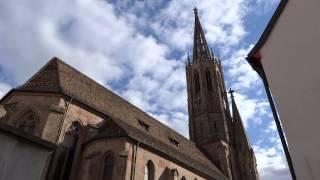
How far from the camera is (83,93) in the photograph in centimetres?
1895

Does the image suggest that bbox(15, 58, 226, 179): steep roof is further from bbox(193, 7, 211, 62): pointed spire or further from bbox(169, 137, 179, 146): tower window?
bbox(193, 7, 211, 62): pointed spire

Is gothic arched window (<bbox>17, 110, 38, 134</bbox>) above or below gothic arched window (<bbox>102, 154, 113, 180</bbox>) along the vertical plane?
above

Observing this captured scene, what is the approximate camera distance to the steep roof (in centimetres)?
1730

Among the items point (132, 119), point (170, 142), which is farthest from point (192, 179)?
point (132, 119)

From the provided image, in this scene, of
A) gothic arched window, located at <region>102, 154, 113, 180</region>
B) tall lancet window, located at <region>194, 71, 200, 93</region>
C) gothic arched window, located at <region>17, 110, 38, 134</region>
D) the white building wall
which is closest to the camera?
the white building wall

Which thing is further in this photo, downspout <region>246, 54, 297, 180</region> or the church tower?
the church tower

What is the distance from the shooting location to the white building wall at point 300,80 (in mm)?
5395

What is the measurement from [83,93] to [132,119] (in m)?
4.50

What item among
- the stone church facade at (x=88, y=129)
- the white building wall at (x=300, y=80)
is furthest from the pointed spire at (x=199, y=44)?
the white building wall at (x=300, y=80)

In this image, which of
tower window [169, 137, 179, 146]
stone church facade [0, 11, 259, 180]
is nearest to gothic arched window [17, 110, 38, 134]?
stone church facade [0, 11, 259, 180]

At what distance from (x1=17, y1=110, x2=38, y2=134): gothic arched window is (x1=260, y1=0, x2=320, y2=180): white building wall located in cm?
1317

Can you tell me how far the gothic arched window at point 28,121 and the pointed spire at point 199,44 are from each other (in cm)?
2639

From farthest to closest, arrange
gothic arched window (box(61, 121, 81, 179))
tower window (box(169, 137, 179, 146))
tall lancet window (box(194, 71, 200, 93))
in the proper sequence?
tall lancet window (box(194, 71, 200, 93))
tower window (box(169, 137, 179, 146))
gothic arched window (box(61, 121, 81, 179))

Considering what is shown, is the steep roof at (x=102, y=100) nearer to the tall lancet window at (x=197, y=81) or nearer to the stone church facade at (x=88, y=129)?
the stone church facade at (x=88, y=129)
